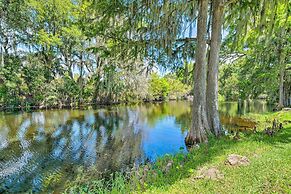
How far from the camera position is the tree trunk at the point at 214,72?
28.1 feet

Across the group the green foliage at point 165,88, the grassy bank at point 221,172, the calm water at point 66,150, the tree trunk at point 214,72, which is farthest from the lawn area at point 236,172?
the green foliage at point 165,88

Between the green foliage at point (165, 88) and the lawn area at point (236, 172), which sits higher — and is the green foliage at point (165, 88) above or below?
above

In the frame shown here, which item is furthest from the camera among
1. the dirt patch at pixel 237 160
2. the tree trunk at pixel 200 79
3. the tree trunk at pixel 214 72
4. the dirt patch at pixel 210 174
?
the tree trunk at pixel 214 72

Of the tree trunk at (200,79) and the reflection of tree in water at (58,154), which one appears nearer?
Result: the reflection of tree in water at (58,154)

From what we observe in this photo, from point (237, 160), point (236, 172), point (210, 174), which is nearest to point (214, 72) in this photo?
point (237, 160)

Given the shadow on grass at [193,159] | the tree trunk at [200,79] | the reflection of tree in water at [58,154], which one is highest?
the tree trunk at [200,79]

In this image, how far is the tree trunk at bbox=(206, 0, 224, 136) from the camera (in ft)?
28.1

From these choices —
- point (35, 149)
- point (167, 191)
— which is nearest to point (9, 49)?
point (35, 149)

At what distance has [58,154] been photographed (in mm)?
8203

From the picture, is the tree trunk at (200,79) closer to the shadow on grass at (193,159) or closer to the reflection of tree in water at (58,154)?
the shadow on grass at (193,159)

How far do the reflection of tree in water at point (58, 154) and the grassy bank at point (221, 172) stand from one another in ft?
3.53

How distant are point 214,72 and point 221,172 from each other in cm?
520

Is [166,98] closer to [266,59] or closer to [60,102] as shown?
[60,102]

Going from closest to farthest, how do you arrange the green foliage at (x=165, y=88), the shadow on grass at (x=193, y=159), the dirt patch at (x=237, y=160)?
the shadow on grass at (x=193, y=159) → the dirt patch at (x=237, y=160) → the green foliage at (x=165, y=88)
